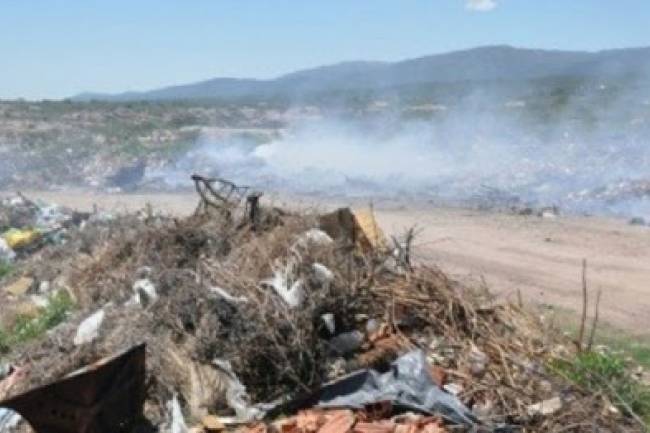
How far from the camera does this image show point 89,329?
7.01 metres

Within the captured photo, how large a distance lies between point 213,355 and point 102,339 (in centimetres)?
97

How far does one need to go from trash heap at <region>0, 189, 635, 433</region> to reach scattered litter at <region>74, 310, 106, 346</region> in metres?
0.02

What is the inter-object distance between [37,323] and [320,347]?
354 centimetres

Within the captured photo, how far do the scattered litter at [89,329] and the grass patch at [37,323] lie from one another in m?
1.18

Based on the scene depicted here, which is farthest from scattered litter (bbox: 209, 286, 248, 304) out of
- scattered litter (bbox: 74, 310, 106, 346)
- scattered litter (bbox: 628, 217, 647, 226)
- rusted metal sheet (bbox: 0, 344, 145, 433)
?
scattered litter (bbox: 628, 217, 647, 226)

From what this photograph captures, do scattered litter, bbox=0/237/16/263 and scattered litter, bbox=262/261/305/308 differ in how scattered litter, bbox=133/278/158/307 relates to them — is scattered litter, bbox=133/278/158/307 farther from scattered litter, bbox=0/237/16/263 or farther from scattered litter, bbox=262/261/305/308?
scattered litter, bbox=0/237/16/263

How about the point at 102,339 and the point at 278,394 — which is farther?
the point at 102,339

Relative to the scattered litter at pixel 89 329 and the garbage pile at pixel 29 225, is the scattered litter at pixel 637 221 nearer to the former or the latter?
the garbage pile at pixel 29 225

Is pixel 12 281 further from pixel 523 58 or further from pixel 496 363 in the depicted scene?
pixel 523 58

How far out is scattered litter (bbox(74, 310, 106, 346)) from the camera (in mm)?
6840

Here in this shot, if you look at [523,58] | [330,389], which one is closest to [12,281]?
[330,389]

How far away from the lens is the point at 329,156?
1163 inches

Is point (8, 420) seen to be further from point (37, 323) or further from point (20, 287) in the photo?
point (20, 287)

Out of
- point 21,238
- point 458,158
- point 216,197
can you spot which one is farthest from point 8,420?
point 458,158
